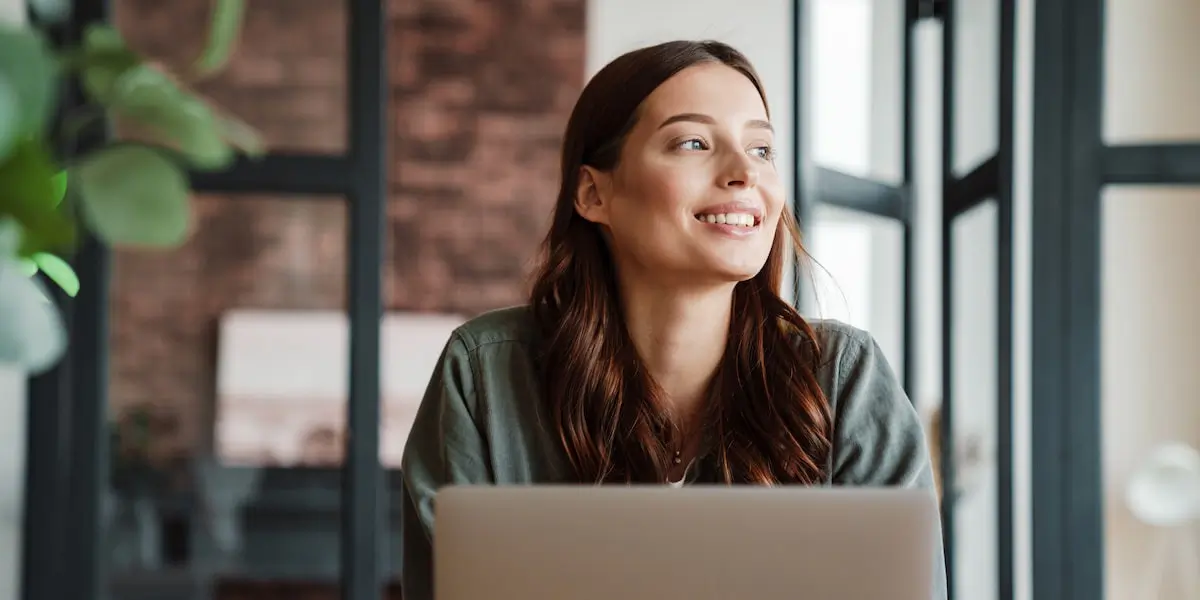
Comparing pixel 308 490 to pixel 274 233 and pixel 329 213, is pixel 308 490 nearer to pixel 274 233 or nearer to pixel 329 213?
pixel 274 233

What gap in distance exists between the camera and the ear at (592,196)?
158cm

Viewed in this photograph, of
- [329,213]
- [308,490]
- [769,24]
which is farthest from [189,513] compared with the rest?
[769,24]

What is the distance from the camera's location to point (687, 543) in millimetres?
801

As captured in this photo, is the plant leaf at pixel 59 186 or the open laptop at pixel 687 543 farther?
the open laptop at pixel 687 543

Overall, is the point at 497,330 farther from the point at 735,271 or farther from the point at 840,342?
the point at 840,342

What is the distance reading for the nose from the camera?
1.42 metres

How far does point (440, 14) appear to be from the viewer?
5465 mm

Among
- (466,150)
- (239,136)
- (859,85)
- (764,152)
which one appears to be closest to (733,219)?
(764,152)

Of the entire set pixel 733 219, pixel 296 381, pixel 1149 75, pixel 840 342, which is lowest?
pixel 296 381

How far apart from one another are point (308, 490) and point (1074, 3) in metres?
3.68

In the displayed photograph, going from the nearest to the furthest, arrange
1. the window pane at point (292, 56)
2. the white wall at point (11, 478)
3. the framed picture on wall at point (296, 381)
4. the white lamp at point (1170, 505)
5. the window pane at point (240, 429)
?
the white lamp at point (1170, 505)
the white wall at point (11, 478)
the window pane at point (292, 56)
the window pane at point (240, 429)
the framed picture on wall at point (296, 381)

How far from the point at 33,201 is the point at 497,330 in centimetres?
122

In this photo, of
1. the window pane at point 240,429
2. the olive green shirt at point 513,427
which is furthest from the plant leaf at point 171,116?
the window pane at point 240,429

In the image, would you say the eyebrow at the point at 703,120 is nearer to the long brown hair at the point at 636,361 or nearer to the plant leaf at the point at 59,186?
the long brown hair at the point at 636,361
